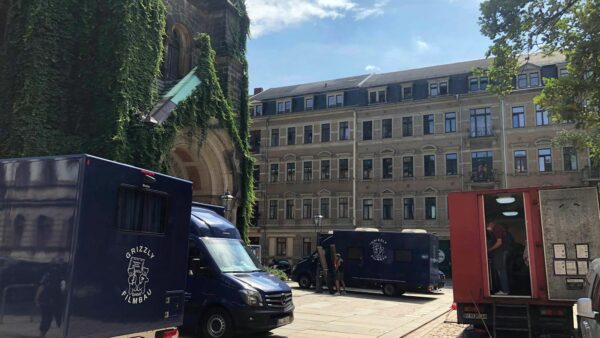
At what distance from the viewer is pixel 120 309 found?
595 centimetres

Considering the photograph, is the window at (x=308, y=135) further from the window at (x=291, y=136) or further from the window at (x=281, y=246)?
the window at (x=281, y=246)

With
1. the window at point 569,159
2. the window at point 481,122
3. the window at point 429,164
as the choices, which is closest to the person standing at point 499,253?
the window at point 569,159

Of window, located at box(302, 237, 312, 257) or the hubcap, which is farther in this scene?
window, located at box(302, 237, 312, 257)

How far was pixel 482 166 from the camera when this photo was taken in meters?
40.4

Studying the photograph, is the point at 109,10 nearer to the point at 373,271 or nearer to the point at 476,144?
the point at 373,271

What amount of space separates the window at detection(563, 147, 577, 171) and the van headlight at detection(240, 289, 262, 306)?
34.5 m

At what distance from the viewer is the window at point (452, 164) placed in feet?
136

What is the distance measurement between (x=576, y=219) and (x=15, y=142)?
13.5 m

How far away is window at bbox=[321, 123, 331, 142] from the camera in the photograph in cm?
4662

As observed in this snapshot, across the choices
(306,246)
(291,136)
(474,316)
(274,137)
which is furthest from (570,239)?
(274,137)

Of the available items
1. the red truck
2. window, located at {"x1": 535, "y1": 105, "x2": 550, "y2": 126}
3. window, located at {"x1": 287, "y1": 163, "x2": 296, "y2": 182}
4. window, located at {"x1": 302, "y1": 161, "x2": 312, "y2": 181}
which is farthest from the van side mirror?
window, located at {"x1": 287, "y1": 163, "x2": 296, "y2": 182}

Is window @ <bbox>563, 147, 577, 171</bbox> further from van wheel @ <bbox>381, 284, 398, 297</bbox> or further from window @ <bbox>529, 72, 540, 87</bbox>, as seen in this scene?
van wheel @ <bbox>381, 284, 398, 297</bbox>

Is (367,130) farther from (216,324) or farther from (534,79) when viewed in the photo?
(216,324)

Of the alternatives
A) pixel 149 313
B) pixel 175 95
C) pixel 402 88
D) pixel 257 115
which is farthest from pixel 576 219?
pixel 257 115
